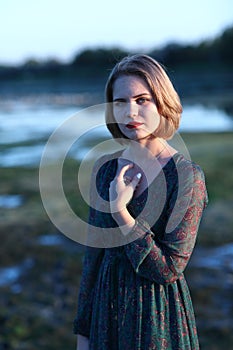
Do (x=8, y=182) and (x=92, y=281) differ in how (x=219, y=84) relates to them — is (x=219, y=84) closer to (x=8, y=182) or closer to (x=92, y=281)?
(x=8, y=182)

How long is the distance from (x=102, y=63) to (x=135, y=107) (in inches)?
2636

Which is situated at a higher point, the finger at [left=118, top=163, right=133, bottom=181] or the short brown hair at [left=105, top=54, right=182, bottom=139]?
the short brown hair at [left=105, top=54, right=182, bottom=139]

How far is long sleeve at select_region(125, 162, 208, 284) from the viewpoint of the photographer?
5.73 feet

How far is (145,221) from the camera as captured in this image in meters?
1.81

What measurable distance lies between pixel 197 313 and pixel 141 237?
10.8 ft

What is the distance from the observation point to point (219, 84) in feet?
162

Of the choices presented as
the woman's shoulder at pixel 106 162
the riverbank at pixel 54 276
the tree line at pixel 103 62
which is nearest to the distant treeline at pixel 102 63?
the tree line at pixel 103 62

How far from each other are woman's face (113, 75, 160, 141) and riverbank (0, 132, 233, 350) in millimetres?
2855

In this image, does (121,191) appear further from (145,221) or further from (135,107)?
(135,107)

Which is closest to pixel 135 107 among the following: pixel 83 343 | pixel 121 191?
pixel 121 191

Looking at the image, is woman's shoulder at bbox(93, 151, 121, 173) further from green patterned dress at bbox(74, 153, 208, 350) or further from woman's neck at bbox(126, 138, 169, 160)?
woman's neck at bbox(126, 138, 169, 160)

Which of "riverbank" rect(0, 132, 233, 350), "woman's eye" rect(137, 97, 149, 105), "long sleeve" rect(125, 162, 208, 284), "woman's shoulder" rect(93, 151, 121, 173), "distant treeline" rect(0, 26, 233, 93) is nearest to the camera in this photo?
"long sleeve" rect(125, 162, 208, 284)

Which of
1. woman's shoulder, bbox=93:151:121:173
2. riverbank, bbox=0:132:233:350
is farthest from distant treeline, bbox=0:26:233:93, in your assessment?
woman's shoulder, bbox=93:151:121:173

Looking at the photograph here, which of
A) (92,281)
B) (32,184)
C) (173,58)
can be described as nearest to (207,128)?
(32,184)
